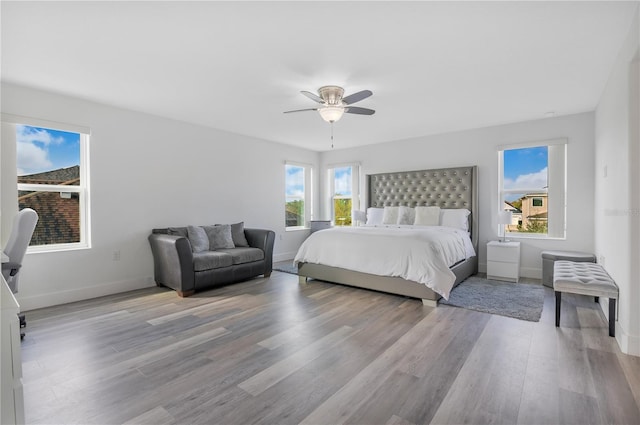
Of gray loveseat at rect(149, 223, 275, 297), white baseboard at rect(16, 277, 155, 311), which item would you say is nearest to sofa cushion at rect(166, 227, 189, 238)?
gray loveseat at rect(149, 223, 275, 297)

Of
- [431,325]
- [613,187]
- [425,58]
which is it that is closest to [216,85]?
[425,58]

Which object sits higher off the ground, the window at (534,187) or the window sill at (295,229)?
the window at (534,187)

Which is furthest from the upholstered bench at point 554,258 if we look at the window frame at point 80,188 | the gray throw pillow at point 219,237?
the window frame at point 80,188

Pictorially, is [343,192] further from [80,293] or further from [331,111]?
[80,293]

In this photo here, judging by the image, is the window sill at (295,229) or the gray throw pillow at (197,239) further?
the window sill at (295,229)

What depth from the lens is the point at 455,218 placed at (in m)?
5.19

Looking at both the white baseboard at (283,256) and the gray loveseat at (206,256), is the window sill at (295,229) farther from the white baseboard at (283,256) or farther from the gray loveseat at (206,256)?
the gray loveseat at (206,256)

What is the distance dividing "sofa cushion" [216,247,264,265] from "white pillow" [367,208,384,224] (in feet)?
7.42

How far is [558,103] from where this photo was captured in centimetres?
404

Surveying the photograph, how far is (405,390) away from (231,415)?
1.01 metres

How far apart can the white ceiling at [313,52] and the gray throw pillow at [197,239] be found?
1657 mm

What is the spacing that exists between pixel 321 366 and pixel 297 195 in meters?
5.03

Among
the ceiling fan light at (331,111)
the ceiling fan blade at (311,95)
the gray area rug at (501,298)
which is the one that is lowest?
the gray area rug at (501,298)

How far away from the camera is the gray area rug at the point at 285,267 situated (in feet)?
17.8
